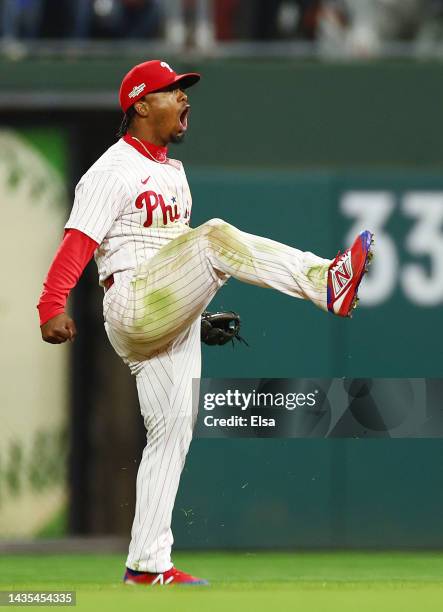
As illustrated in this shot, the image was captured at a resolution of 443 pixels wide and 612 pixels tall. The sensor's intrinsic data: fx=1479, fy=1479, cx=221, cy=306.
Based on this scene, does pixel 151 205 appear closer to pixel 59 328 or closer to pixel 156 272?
pixel 156 272

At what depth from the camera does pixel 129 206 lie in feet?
17.9

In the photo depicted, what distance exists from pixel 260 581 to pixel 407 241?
2.42 metres

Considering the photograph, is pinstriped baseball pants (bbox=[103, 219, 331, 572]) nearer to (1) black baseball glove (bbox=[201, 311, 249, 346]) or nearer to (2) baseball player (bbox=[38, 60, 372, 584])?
(2) baseball player (bbox=[38, 60, 372, 584])

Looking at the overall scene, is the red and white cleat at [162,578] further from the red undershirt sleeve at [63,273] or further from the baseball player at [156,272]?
the red undershirt sleeve at [63,273]

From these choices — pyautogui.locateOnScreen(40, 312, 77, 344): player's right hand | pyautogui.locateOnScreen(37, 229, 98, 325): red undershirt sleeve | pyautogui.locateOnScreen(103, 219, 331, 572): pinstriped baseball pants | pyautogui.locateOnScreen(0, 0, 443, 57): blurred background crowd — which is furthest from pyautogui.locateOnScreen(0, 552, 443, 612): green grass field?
pyautogui.locateOnScreen(0, 0, 443, 57): blurred background crowd

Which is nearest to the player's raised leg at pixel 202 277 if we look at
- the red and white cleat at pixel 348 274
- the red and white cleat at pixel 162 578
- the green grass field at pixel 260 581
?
the red and white cleat at pixel 348 274

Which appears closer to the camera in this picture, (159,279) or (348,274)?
(348,274)

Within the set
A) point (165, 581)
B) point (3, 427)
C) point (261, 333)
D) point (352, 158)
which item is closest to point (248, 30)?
point (352, 158)

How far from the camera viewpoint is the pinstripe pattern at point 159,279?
522cm

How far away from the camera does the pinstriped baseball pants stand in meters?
5.17

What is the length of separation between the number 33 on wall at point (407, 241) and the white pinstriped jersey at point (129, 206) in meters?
2.33

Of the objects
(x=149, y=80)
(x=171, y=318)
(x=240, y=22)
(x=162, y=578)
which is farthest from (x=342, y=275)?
(x=240, y=22)

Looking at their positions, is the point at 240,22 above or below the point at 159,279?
above

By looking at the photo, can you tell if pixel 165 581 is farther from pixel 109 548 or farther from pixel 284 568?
pixel 109 548
